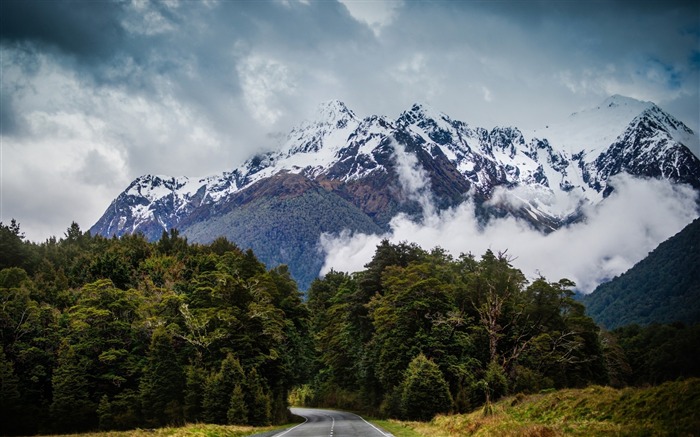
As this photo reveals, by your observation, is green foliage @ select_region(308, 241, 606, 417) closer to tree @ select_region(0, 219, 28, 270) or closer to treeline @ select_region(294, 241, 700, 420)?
treeline @ select_region(294, 241, 700, 420)

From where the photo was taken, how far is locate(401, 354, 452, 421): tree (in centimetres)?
4394

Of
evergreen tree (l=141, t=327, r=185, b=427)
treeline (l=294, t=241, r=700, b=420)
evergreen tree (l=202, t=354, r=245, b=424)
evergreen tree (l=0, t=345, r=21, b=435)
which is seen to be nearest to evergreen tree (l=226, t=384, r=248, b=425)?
evergreen tree (l=202, t=354, r=245, b=424)

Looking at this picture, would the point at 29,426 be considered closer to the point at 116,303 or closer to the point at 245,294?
the point at 116,303

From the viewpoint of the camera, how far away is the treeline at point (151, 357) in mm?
47688

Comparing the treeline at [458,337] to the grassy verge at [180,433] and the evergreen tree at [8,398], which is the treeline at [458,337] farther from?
the evergreen tree at [8,398]

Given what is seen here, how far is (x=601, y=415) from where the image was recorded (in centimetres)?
2166

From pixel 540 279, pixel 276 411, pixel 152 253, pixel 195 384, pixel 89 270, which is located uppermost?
pixel 152 253

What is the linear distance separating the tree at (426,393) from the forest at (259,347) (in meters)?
0.11

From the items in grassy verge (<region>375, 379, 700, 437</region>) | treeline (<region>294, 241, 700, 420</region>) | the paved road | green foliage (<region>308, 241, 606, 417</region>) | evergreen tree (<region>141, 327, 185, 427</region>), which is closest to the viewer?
grassy verge (<region>375, 379, 700, 437</region>)

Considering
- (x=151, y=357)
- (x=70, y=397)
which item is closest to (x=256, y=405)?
(x=151, y=357)

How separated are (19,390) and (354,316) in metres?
37.9

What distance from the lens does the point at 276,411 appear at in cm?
5328

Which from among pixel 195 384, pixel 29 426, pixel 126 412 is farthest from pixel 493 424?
pixel 29 426

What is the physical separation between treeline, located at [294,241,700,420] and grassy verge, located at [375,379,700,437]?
40.5ft
